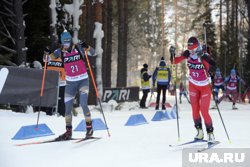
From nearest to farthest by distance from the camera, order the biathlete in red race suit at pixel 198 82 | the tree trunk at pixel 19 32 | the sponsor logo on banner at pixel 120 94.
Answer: the biathlete in red race suit at pixel 198 82 < the tree trunk at pixel 19 32 < the sponsor logo on banner at pixel 120 94

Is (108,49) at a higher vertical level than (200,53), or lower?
higher

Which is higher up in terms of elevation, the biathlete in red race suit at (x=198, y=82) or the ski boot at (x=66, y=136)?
the biathlete in red race suit at (x=198, y=82)

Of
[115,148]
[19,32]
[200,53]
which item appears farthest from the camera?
A: [19,32]

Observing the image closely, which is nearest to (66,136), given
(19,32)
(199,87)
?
(199,87)

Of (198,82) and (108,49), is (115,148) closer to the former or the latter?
(198,82)

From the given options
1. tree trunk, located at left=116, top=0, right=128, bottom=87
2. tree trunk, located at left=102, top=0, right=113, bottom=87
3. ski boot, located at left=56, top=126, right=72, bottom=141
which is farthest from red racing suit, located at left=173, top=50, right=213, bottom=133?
tree trunk, located at left=102, top=0, right=113, bottom=87

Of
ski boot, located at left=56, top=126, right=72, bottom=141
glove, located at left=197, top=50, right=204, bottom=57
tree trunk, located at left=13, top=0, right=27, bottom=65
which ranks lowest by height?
ski boot, located at left=56, top=126, right=72, bottom=141

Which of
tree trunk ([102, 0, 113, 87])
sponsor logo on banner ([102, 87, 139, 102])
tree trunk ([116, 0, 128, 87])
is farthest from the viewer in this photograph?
tree trunk ([102, 0, 113, 87])

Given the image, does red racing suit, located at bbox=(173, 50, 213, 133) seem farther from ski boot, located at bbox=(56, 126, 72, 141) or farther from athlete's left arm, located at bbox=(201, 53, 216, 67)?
ski boot, located at bbox=(56, 126, 72, 141)

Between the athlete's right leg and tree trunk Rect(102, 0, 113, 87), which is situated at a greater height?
tree trunk Rect(102, 0, 113, 87)

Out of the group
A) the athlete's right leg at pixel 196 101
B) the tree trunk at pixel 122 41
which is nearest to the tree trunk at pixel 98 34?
the tree trunk at pixel 122 41

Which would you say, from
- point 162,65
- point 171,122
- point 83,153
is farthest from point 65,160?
point 162,65

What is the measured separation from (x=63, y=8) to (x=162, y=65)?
5260mm

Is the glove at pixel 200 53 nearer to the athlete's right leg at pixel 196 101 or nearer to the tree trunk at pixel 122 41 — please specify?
the athlete's right leg at pixel 196 101
